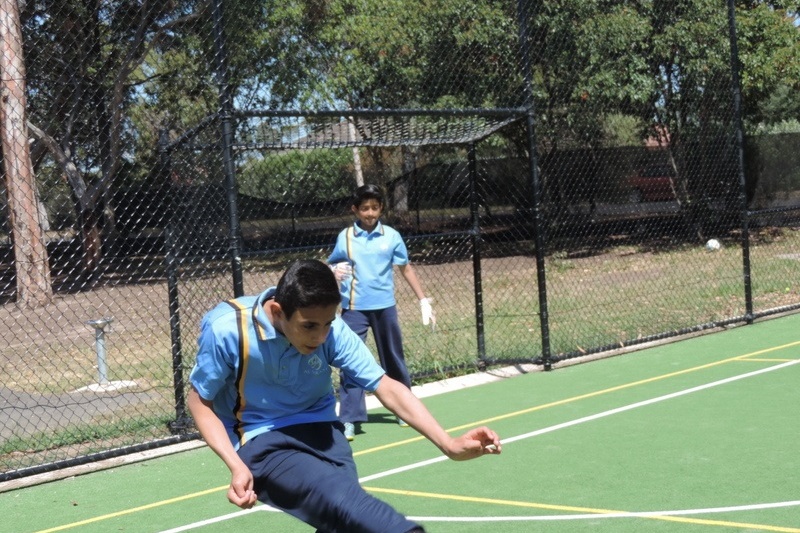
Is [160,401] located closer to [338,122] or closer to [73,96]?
[338,122]

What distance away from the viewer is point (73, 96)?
40.1ft

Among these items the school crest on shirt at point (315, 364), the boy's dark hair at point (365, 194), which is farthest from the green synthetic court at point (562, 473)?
the school crest on shirt at point (315, 364)

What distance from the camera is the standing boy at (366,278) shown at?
27.3 ft

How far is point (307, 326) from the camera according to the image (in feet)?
12.4

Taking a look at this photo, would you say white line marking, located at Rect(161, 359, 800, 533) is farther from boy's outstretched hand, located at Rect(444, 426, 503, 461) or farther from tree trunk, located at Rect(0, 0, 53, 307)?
tree trunk, located at Rect(0, 0, 53, 307)

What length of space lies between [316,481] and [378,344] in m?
4.80

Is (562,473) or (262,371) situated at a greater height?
(262,371)

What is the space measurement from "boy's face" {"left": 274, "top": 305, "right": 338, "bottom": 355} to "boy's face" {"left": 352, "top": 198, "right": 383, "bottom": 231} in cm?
437

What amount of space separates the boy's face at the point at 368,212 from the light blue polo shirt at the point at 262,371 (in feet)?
13.4

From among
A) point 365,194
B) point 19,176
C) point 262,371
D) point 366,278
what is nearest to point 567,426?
point 366,278

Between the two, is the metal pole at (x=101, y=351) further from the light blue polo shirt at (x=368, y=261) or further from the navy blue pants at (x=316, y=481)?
the navy blue pants at (x=316, y=481)

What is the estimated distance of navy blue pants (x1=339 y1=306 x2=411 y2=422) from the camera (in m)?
8.33

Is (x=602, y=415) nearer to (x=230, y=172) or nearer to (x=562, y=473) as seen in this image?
(x=562, y=473)

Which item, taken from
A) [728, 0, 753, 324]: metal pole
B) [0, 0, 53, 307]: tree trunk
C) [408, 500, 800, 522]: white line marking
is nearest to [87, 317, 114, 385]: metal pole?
[0, 0, 53, 307]: tree trunk
